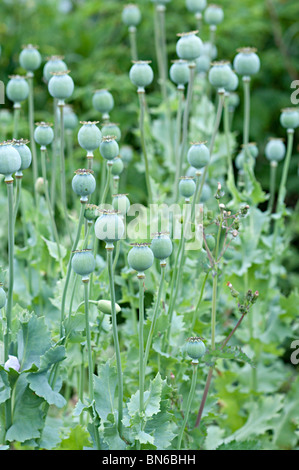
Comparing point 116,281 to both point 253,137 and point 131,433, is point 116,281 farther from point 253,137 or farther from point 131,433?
point 253,137

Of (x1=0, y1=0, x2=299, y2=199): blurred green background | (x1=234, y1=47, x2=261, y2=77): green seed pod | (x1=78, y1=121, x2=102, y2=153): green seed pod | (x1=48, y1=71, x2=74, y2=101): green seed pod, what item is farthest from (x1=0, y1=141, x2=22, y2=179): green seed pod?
(x1=0, y1=0, x2=299, y2=199): blurred green background

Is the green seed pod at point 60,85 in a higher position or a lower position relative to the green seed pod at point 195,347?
higher

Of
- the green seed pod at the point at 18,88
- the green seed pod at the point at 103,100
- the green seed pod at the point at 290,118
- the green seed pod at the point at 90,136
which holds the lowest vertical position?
the green seed pod at the point at 90,136

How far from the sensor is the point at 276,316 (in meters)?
1.46

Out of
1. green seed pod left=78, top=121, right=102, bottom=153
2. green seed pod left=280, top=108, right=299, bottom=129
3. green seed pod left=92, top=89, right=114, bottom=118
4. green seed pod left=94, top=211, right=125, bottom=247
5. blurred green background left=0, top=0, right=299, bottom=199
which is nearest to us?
green seed pod left=94, top=211, right=125, bottom=247

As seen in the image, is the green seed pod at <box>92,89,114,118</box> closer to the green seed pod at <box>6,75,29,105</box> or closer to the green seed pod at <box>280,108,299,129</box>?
the green seed pod at <box>6,75,29,105</box>

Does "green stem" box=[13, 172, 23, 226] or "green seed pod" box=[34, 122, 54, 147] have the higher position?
"green seed pod" box=[34, 122, 54, 147]

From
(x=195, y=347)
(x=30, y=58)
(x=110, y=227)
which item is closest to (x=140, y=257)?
(x=110, y=227)

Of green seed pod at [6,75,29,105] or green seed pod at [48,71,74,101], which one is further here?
green seed pod at [6,75,29,105]

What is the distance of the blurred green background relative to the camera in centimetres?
252

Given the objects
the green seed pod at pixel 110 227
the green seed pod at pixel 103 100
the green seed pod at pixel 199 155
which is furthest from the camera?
the green seed pod at pixel 103 100

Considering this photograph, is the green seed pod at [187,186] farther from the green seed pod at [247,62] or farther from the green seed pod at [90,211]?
the green seed pod at [247,62]

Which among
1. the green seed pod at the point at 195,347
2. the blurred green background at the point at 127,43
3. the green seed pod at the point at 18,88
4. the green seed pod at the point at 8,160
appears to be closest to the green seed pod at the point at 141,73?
the green seed pod at the point at 18,88

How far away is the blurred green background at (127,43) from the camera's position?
8.27 ft
